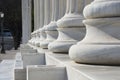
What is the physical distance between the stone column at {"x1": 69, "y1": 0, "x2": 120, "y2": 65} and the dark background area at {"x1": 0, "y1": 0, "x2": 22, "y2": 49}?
275 feet

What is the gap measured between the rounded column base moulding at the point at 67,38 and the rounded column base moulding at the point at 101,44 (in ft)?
14.6

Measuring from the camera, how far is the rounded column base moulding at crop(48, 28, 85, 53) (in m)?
13.3

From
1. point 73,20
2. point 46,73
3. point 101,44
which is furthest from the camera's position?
Result: point 73,20

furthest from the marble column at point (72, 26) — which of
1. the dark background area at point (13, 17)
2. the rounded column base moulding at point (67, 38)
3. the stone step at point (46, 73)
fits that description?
the dark background area at point (13, 17)

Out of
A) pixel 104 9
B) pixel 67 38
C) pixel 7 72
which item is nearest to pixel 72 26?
pixel 67 38

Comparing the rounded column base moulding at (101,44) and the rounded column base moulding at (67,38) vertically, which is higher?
the rounded column base moulding at (101,44)

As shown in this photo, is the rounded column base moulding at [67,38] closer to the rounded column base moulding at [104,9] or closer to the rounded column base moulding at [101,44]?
the rounded column base moulding at [101,44]

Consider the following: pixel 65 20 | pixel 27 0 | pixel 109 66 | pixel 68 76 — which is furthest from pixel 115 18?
pixel 27 0

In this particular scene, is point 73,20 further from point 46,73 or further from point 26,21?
point 26,21

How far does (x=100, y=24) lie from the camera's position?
336 inches

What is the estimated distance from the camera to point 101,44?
8.25 metres

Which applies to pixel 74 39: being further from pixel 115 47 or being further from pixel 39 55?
pixel 115 47

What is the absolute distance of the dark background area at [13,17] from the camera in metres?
93.7

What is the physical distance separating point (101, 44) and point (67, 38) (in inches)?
217
